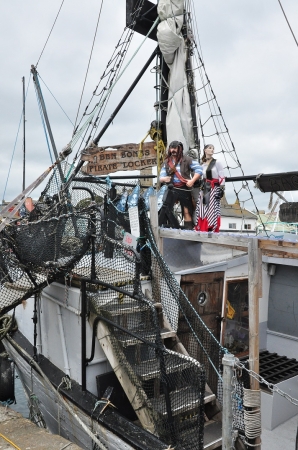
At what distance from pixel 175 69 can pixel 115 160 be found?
3.33 metres

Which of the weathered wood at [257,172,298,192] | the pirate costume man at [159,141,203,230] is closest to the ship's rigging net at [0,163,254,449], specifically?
the pirate costume man at [159,141,203,230]

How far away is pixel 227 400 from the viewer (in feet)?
10.7

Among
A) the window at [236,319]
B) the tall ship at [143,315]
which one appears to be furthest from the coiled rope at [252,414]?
the window at [236,319]

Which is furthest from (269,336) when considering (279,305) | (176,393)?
(176,393)

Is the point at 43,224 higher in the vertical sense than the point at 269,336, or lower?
higher

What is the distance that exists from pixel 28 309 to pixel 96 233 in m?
3.14

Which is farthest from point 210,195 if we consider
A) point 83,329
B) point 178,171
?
point 83,329

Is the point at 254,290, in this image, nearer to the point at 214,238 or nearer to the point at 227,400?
the point at 214,238

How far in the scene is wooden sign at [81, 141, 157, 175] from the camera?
6.74m

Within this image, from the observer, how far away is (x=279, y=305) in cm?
793

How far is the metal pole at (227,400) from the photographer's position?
10.6ft

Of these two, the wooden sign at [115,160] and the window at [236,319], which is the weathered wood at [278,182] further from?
the wooden sign at [115,160]

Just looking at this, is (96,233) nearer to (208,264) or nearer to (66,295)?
(66,295)

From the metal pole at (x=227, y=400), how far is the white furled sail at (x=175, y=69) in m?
5.88
